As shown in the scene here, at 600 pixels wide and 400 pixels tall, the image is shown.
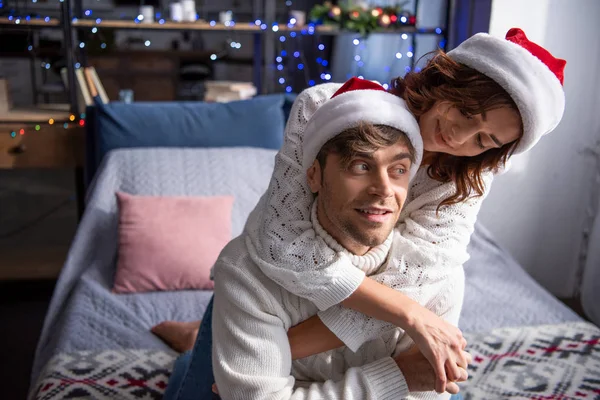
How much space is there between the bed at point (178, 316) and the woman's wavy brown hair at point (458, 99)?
70 centimetres

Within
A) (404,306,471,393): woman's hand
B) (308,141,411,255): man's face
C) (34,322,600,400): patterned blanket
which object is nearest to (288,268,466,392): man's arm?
(404,306,471,393): woman's hand

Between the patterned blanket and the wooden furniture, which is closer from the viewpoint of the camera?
the patterned blanket

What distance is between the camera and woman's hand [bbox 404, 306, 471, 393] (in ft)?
3.32

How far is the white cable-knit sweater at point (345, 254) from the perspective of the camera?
1.02 metres

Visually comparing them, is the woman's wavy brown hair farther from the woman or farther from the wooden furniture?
the wooden furniture

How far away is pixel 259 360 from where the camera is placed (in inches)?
40.6

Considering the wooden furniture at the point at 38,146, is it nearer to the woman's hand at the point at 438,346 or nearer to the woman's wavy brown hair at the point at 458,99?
the woman's wavy brown hair at the point at 458,99

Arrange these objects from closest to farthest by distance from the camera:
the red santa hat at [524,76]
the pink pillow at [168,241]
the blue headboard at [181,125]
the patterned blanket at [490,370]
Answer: the red santa hat at [524,76]
the patterned blanket at [490,370]
the pink pillow at [168,241]
the blue headboard at [181,125]

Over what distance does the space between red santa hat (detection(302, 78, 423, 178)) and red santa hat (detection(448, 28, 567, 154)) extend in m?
→ 0.14

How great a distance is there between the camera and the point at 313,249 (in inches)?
40.7

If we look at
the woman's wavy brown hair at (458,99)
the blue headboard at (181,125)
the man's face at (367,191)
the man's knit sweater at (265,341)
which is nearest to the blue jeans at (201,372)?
the man's knit sweater at (265,341)

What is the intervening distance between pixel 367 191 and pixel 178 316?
1.11 m

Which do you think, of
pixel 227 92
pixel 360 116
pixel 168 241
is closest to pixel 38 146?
pixel 227 92

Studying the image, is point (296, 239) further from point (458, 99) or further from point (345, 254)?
point (458, 99)
